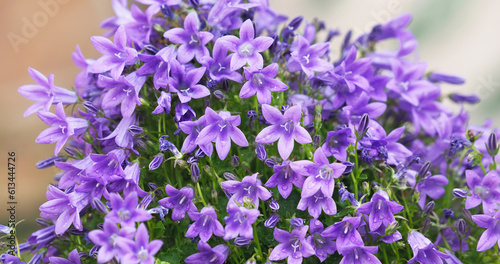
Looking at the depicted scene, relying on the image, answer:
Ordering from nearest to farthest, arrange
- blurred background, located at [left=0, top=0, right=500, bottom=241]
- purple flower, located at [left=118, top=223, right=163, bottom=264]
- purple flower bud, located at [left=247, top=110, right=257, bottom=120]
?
purple flower, located at [left=118, top=223, right=163, bottom=264] < purple flower bud, located at [left=247, top=110, right=257, bottom=120] < blurred background, located at [left=0, top=0, right=500, bottom=241]

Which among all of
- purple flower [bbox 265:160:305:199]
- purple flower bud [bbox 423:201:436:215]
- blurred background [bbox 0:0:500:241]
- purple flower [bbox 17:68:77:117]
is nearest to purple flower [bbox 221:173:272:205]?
purple flower [bbox 265:160:305:199]

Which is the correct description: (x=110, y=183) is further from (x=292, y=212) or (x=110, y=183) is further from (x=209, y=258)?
(x=292, y=212)

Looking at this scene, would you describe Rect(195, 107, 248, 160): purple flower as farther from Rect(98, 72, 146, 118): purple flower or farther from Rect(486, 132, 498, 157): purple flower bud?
Rect(486, 132, 498, 157): purple flower bud

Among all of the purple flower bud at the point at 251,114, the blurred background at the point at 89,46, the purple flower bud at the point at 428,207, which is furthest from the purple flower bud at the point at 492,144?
the blurred background at the point at 89,46

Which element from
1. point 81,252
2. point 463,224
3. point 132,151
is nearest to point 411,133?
point 463,224

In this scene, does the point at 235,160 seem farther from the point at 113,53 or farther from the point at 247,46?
the point at 113,53

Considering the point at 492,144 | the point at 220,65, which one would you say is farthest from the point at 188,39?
the point at 492,144
